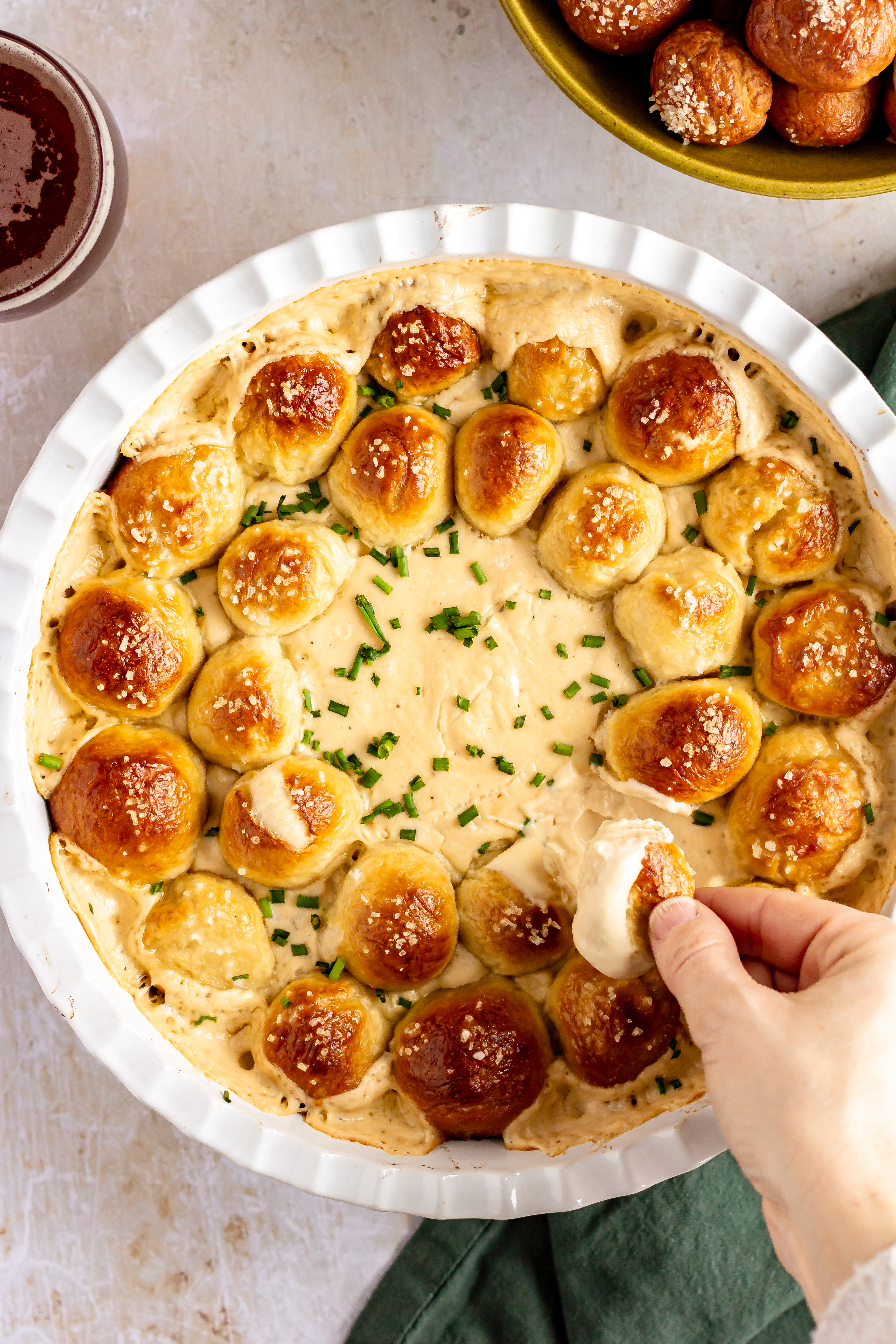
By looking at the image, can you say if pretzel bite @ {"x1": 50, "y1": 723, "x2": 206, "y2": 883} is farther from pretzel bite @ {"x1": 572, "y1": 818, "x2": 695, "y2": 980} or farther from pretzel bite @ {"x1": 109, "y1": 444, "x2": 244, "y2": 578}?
pretzel bite @ {"x1": 572, "y1": 818, "x2": 695, "y2": 980}

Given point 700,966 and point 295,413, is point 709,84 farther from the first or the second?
point 700,966

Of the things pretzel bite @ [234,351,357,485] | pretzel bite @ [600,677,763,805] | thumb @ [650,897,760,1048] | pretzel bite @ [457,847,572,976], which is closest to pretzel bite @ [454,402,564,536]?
pretzel bite @ [234,351,357,485]

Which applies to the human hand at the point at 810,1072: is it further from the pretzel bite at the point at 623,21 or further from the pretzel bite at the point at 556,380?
the pretzel bite at the point at 623,21

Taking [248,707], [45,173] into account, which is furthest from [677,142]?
[248,707]

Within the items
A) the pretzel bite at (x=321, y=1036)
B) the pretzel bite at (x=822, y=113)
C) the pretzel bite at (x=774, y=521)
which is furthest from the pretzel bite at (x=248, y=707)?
the pretzel bite at (x=822, y=113)

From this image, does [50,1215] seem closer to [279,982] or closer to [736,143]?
[279,982]

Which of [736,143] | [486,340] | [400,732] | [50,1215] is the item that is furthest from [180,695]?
[736,143]

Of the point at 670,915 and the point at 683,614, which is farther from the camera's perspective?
the point at 683,614
